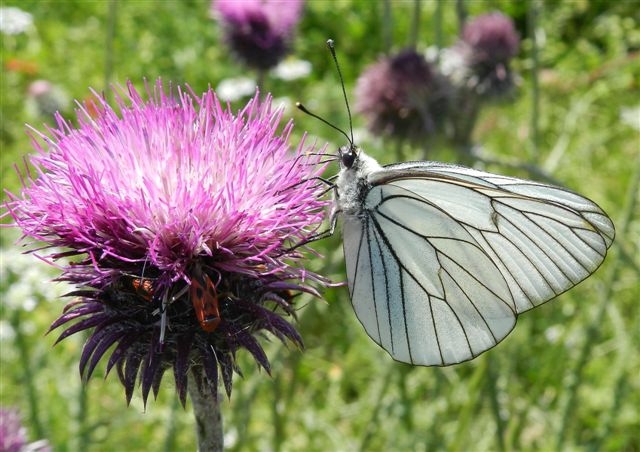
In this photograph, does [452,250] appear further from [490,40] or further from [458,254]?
[490,40]

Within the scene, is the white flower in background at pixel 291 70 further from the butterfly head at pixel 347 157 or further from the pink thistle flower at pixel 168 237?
the pink thistle flower at pixel 168 237

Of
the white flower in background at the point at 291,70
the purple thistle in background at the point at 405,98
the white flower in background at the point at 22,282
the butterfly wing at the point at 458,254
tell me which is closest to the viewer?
the butterfly wing at the point at 458,254

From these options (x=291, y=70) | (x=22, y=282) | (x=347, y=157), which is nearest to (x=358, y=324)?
(x=22, y=282)

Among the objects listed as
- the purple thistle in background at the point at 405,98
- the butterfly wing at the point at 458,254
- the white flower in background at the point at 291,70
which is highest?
the white flower in background at the point at 291,70

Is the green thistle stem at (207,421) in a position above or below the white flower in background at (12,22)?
below

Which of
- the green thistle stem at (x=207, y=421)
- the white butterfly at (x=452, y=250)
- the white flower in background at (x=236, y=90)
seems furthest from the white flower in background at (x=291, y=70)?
the green thistle stem at (x=207, y=421)
